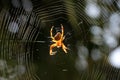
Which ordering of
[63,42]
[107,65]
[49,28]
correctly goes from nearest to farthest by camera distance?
[107,65], [49,28], [63,42]

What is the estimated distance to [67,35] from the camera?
1.54 meters

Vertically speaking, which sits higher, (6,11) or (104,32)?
(6,11)

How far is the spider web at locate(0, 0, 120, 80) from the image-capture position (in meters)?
1.36

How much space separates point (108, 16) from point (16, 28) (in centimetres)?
50

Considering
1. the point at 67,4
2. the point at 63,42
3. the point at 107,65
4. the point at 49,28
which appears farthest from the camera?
the point at 63,42

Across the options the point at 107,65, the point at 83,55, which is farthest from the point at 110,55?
the point at 83,55

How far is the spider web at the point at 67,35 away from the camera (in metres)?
1.36

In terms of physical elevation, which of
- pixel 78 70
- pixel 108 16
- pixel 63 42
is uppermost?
pixel 108 16

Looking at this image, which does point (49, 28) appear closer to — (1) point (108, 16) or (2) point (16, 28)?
(2) point (16, 28)

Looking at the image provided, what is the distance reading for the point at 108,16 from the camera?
1.41 meters

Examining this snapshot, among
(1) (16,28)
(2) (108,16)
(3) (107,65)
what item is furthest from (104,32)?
(1) (16,28)

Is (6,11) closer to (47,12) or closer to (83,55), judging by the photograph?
(47,12)

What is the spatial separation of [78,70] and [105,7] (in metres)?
0.37

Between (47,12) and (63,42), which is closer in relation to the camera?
(47,12)
